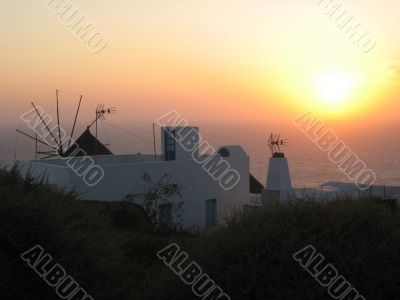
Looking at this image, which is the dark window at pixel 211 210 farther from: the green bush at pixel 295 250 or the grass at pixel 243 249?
the green bush at pixel 295 250

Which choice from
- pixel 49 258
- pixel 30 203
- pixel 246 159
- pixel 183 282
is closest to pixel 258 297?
pixel 183 282

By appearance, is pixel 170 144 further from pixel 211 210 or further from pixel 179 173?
pixel 211 210

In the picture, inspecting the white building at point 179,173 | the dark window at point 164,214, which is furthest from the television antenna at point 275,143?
the dark window at point 164,214

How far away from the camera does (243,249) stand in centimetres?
668

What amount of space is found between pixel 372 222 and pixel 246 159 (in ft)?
71.7

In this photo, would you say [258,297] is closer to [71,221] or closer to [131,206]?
[71,221]

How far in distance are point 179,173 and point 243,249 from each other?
17773 millimetres

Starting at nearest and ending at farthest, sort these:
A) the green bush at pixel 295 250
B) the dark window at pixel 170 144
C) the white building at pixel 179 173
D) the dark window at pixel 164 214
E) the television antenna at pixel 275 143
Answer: the green bush at pixel 295 250 → the white building at pixel 179 173 → the dark window at pixel 164 214 → the dark window at pixel 170 144 → the television antenna at pixel 275 143

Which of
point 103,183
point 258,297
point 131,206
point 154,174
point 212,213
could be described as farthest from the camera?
point 212,213

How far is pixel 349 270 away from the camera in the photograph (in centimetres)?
641

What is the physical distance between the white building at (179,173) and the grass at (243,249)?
11.7 metres

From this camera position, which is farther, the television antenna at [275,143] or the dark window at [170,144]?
the television antenna at [275,143]

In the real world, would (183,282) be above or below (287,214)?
below

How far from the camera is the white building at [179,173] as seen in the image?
21.4m
